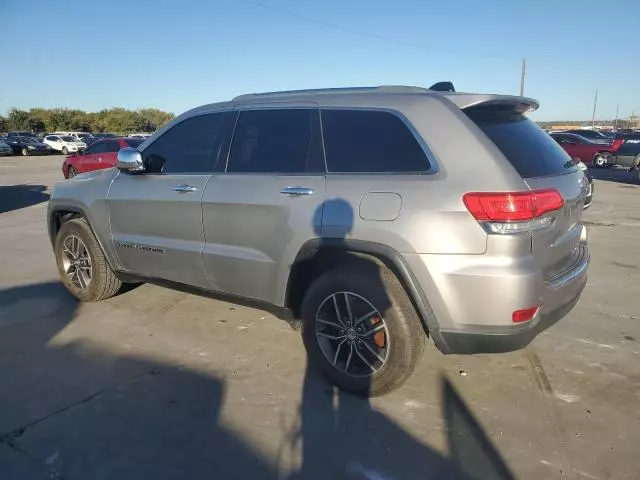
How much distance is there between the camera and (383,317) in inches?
117

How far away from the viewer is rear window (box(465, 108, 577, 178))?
2.86 meters

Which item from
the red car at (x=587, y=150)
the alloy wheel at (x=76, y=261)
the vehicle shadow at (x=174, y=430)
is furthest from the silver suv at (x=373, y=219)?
the red car at (x=587, y=150)

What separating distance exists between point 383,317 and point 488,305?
625 mm

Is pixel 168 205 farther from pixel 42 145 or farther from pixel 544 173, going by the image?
pixel 42 145

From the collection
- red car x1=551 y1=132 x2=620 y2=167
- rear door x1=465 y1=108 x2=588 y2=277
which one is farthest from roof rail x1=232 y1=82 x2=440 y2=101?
red car x1=551 y1=132 x2=620 y2=167

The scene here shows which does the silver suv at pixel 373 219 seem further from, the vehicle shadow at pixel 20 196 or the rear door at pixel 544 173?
the vehicle shadow at pixel 20 196

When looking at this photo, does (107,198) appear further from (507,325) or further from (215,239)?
(507,325)

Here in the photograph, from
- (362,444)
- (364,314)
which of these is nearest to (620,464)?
(362,444)

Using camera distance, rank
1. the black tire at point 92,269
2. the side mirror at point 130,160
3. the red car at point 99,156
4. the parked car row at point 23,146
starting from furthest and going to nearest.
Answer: the parked car row at point 23,146 < the red car at point 99,156 < the black tire at point 92,269 < the side mirror at point 130,160

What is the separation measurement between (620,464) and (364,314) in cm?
153

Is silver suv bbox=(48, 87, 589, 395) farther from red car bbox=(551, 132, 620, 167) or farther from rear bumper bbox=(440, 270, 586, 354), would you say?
red car bbox=(551, 132, 620, 167)

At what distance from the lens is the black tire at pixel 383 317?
294 centimetres

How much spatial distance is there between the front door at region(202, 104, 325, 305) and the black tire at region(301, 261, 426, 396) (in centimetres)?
29

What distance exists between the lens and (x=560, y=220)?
288 centimetres
